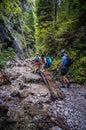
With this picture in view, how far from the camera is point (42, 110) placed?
6906 mm

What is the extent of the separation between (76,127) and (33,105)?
2.40 metres

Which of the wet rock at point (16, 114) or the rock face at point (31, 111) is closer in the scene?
the rock face at point (31, 111)

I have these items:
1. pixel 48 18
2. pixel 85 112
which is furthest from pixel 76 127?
pixel 48 18

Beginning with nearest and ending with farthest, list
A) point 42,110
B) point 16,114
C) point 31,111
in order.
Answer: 1. point 16,114
2. point 31,111
3. point 42,110

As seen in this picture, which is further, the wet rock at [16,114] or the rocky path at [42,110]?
the wet rock at [16,114]

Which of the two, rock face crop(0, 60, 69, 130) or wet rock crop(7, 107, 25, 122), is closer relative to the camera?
rock face crop(0, 60, 69, 130)

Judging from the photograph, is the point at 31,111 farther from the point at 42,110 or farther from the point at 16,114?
the point at 16,114

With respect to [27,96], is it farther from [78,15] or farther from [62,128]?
[78,15]

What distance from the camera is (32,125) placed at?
5.65 meters

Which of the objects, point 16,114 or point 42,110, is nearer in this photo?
point 16,114

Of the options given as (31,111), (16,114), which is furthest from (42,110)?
(16,114)

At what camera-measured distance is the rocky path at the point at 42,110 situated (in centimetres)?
568

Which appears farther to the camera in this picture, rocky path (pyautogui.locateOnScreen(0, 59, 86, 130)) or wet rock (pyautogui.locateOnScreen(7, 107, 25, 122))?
wet rock (pyautogui.locateOnScreen(7, 107, 25, 122))

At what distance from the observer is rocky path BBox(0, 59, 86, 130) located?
224 inches
